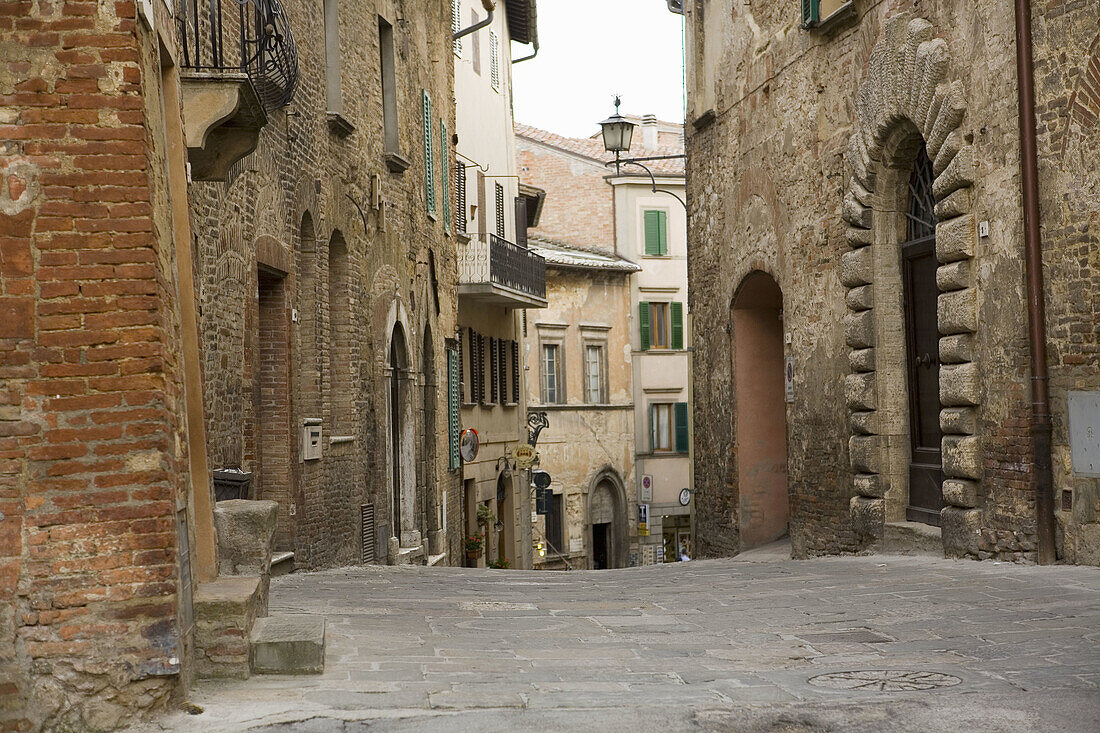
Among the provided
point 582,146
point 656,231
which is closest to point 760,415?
point 656,231

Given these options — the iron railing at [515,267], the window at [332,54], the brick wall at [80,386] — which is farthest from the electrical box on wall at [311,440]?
the iron railing at [515,267]

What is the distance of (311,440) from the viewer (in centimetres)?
1291

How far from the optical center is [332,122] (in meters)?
14.1

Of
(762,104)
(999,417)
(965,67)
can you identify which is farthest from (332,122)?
(999,417)

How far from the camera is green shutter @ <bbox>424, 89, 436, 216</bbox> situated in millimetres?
19188

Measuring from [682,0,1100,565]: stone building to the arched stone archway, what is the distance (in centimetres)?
2

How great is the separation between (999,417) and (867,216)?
111 inches

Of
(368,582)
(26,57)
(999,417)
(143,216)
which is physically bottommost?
(368,582)

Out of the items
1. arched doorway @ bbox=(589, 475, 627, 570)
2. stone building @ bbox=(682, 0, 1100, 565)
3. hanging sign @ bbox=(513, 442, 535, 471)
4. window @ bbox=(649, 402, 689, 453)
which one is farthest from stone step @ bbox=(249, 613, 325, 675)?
window @ bbox=(649, 402, 689, 453)

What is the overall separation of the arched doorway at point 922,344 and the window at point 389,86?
292 inches

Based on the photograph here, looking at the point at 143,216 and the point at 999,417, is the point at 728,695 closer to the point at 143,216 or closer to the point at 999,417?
the point at 143,216

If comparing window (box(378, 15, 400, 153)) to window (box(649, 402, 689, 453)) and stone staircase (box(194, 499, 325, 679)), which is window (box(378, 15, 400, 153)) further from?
window (box(649, 402, 689, 453))

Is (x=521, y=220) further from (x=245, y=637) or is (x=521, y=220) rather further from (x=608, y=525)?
(x=245, y=637)

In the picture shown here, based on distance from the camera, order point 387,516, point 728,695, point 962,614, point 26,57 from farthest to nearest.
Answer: point 387,516
point 962,614
point 728,695
point 26,57
